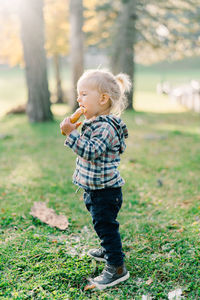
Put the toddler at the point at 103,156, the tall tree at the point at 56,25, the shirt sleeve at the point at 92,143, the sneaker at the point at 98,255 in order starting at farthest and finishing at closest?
the tall tree at the point at 56,25
the sneaker at the point at 98,255
the toddler at the point at 103,156
the shirt sleeve at the point at 92,143

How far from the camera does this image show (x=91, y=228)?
331cm

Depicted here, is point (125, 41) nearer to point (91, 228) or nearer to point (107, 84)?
point (91, 228)

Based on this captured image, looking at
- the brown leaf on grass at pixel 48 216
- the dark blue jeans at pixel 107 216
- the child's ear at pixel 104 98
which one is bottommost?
the brown leaf on grass at pixel 48 216

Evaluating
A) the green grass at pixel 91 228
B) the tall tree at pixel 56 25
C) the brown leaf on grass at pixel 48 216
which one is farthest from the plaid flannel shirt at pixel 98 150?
the tall tree at pixel 56 25

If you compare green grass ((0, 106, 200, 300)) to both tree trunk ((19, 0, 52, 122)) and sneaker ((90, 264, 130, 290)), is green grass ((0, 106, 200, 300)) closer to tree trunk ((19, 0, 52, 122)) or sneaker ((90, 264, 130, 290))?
sneaker ((90, 264, 130, 290))

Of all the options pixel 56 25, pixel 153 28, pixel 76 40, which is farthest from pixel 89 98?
pixel 56 25

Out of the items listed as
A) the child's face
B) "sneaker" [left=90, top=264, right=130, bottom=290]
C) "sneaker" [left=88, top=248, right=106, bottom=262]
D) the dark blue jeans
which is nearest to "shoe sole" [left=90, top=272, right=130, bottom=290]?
"sneaker" [left=90, top=264, right=130, bottom=290]

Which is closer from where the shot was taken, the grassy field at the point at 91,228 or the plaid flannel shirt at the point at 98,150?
the plaid flannel shirt at the point at 98,150

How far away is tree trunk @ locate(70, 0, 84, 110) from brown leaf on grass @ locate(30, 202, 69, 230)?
7.90m

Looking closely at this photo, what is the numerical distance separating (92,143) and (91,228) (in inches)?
55.7

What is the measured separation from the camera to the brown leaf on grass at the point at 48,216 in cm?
336

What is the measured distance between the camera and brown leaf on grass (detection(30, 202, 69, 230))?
336 cm

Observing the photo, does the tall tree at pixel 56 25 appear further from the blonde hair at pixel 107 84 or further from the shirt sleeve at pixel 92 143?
the shirt sleeve at pixel 92 143

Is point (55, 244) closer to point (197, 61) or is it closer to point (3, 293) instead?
point (3, 293)
